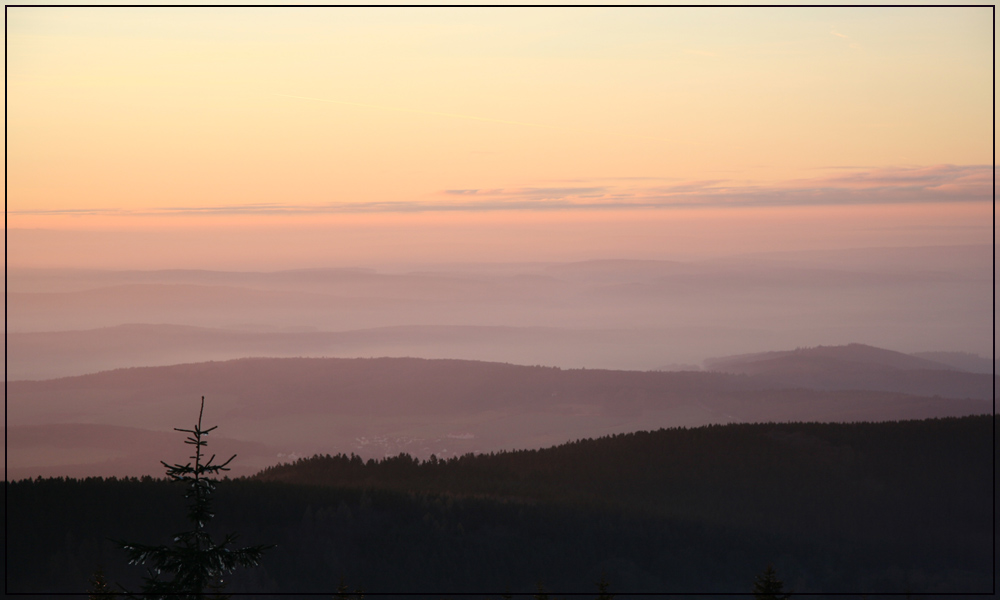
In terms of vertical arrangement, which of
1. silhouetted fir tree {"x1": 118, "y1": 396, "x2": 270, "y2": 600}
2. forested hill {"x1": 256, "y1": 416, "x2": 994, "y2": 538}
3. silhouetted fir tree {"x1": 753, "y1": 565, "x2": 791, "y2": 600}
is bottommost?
silhouetted fir tree {"x1": 753, "y1": 565, "x2": 791, "y2": 600}

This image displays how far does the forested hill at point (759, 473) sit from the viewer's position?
134875 millimetres

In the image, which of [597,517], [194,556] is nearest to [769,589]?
[194,556]

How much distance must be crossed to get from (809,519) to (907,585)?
39.4 m

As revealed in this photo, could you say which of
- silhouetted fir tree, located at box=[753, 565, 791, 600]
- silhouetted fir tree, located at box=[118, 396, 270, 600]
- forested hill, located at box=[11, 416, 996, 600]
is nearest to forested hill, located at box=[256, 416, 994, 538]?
forested hill, located at box=[11, 416, 996, 600]

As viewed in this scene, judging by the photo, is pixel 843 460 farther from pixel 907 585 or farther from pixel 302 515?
pixel 302 515

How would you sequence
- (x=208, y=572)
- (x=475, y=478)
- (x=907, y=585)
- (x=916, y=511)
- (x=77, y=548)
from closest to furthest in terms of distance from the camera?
(x=208, y=572) < (x=77, y=548) < (x=907, y=585) < (x=475, y=478) < (x=916, y=511)

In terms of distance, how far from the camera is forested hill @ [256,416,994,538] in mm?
134875

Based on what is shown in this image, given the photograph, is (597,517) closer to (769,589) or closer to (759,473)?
(759,473)

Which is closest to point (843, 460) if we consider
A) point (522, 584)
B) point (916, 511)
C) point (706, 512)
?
point (916, 511)

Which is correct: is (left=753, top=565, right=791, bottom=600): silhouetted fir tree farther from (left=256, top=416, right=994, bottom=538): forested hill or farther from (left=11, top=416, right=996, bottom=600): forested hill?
(left=256, top=416, right=994, bottom=538): forested hill

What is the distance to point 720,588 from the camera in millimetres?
95625

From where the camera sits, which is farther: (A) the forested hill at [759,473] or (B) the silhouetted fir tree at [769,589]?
(A) the forested hill at [759,473]

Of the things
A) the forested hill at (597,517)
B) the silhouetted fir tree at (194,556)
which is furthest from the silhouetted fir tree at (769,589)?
the forested hill at (597,517)

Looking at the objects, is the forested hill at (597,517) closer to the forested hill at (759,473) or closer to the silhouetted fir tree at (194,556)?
the forested hill at (759,473)
